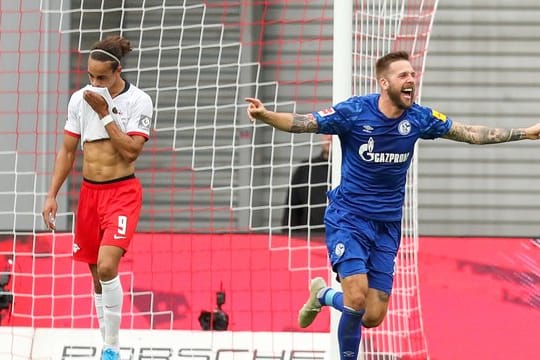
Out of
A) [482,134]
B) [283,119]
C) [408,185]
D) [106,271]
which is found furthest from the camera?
[408,185]

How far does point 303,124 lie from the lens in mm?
8922

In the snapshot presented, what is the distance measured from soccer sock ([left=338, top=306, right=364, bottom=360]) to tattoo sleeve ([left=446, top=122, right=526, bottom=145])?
1.38 meters

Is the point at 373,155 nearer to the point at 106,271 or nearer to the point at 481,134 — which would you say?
the point at 481,134

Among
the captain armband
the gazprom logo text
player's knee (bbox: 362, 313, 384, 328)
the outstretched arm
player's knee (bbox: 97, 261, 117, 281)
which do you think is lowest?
player's knee (bbox: 362, 313, 384, 328)

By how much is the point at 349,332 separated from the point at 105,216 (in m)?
1.91

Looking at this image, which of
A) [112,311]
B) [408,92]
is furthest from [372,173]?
[112,311]

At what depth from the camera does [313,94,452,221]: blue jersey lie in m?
9.09

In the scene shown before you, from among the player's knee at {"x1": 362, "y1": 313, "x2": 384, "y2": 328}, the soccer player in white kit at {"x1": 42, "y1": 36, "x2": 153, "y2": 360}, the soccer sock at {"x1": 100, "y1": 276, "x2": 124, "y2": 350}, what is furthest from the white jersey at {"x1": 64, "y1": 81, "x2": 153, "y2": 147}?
the player's knee at {"x1": 362, "y1": 313, "x2": 384, "y2": 328}

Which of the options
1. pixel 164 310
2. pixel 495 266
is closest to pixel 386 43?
pixel 495 266

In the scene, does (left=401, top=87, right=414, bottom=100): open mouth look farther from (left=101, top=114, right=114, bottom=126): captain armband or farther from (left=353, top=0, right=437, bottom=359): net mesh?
(left=101, top=114, right=114, bottom=126): captain armband

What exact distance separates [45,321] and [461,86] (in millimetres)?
5773

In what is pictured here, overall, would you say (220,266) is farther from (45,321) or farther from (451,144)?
(451,144)

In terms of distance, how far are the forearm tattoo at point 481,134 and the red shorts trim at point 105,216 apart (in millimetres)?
2278

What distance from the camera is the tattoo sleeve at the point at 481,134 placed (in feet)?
30.3
